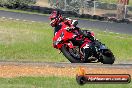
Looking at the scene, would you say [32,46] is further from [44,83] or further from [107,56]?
[107,56]

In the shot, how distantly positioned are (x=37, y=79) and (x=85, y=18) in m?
29.8

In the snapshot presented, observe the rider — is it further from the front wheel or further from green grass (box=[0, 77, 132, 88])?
green grass (box=[0, 77, 132, 88])

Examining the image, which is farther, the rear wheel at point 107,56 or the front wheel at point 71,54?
the rear wheel at point 107,56

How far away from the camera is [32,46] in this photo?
20.8 meters

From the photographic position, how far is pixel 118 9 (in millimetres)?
44000

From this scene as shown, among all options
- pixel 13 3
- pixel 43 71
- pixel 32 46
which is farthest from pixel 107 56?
pixel 13 3

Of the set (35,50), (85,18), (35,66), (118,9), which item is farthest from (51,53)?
(118,9)

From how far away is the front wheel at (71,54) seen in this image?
388 inches

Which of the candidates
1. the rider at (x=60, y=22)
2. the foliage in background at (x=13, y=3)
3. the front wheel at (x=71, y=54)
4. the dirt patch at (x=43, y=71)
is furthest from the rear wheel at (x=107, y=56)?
the foliage in background at (x=13, y=3)

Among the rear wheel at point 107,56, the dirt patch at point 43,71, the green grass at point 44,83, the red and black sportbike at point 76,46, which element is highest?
the red and black sportbike at point 76,46

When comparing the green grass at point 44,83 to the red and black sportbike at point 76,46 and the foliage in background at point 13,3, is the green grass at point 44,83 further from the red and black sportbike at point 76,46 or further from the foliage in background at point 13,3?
the foliage in background at point 13,3

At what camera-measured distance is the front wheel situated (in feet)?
32.3

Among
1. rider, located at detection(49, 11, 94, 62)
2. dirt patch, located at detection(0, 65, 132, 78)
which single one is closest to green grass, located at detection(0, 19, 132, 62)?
dirt patch, located at detection(0, 65, 132, 78)

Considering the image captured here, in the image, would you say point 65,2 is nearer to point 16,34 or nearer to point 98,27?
point 98,27
